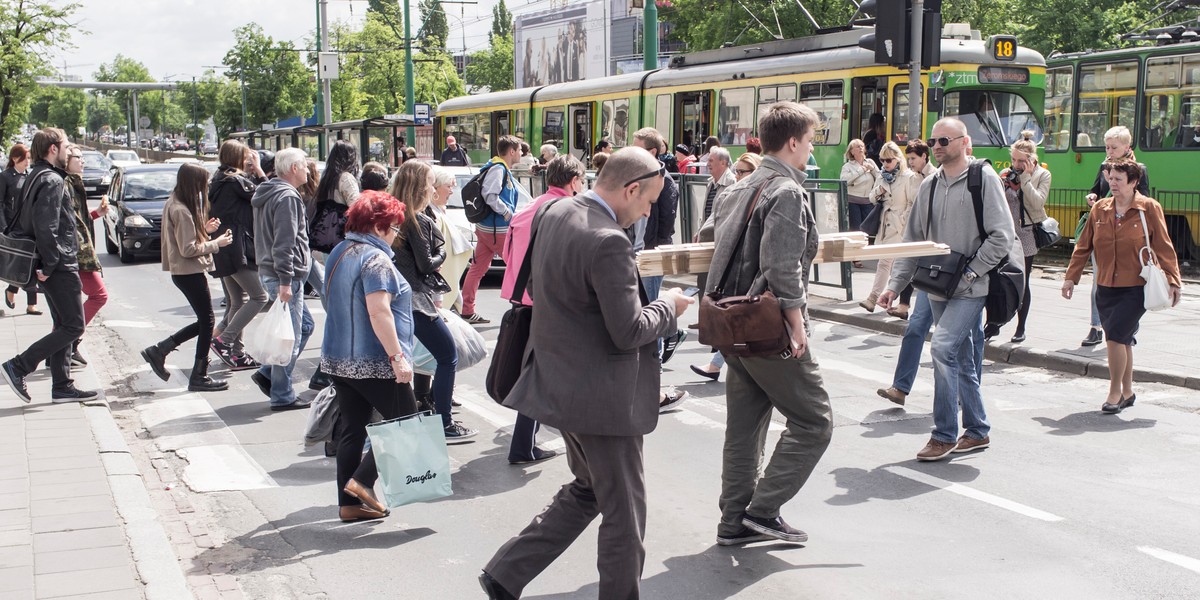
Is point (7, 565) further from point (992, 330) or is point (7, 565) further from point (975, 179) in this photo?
point (992, 330)

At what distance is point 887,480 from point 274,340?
3.90 m

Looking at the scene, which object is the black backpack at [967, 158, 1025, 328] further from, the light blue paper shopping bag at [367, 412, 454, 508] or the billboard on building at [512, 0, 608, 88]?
the billboard on building at [512, 0, 608, 88]

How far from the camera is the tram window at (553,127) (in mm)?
26156

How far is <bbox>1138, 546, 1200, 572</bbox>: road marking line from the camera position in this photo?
480 centimetres

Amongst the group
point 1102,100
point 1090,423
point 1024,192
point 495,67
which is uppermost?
point 495,67

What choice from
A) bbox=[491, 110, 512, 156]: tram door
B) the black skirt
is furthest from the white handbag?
bbox=[491, 110, 512, 156]: tram door

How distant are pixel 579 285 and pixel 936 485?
3098 mm

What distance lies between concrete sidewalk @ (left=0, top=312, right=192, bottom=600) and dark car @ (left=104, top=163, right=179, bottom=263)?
10941 mm

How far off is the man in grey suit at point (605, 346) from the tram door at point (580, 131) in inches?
823

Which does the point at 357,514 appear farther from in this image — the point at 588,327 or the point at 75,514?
the point at 588,327

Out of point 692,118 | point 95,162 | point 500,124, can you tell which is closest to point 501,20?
point 95,162

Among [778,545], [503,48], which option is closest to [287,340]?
[778,545]

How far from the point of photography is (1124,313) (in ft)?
25.4

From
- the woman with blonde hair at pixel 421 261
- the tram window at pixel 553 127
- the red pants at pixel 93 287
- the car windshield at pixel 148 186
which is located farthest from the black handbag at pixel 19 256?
the tram window at pixel 553 127
